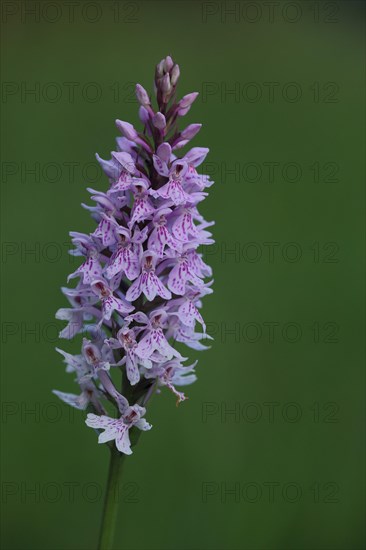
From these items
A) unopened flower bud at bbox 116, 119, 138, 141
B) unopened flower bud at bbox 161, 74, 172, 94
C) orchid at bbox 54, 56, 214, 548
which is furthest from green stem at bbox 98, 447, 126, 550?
unopened flower bud at bbox 161, 74, 172, 94

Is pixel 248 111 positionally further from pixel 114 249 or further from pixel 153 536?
pixel 114 249

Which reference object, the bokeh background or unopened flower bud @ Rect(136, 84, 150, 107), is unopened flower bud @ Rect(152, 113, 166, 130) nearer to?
unopened flower bud @ Rect(136, 84, 150, 107)

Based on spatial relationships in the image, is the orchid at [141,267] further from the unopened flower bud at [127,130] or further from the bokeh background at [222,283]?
the bokeh background at [222,283]

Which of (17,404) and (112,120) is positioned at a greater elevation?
(112,120)

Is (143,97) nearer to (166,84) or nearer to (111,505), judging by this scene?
(166,84)

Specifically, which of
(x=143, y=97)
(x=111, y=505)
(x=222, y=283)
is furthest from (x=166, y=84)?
(x=222, y=283)

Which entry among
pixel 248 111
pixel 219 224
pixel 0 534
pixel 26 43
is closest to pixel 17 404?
pixel 0 534
